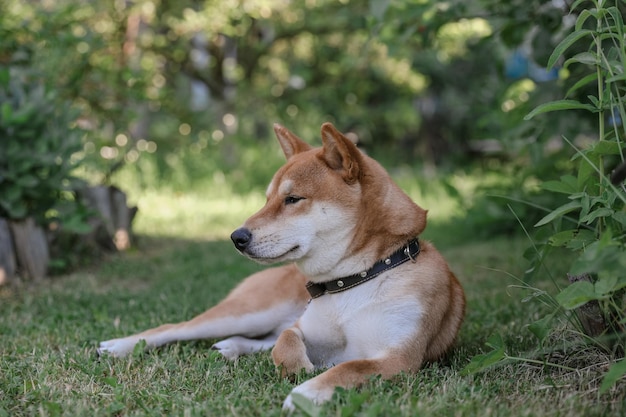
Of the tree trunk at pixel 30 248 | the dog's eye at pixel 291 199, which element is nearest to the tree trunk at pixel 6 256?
the tree trunk at pixel 30 248

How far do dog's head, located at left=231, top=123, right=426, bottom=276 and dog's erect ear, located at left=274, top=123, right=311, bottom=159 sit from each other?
42cm

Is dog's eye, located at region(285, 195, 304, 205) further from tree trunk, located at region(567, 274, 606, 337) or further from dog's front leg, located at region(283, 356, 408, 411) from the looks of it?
tree trunk, located at region(567, 274, 606, 337)

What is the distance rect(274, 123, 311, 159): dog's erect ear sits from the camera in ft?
11.5

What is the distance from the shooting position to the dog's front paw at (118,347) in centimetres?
329

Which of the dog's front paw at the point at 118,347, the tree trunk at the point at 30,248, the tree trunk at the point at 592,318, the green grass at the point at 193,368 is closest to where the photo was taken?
the green grass at the point at 193,368

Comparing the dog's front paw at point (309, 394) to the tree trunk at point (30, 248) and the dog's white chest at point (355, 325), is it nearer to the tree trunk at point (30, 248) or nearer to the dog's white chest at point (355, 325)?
the dog's white chest at point (355, 325)

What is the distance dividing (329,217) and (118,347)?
120 cm

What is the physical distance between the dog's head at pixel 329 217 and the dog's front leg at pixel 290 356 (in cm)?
31

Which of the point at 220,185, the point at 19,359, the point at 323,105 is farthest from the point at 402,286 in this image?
the point at 323,105

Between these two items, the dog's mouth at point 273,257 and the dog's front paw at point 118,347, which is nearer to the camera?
the dog's mouth at point 273,257

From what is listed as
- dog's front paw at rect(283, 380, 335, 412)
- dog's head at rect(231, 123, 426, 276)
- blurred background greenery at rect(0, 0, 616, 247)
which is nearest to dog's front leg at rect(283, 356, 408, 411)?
dog's front paw at rect(283, 380, 335, 412)

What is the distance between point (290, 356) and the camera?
2900mm

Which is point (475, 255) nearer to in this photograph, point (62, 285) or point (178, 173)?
point (62, 285)

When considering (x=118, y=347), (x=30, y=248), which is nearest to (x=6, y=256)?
(x=30, y=248)
